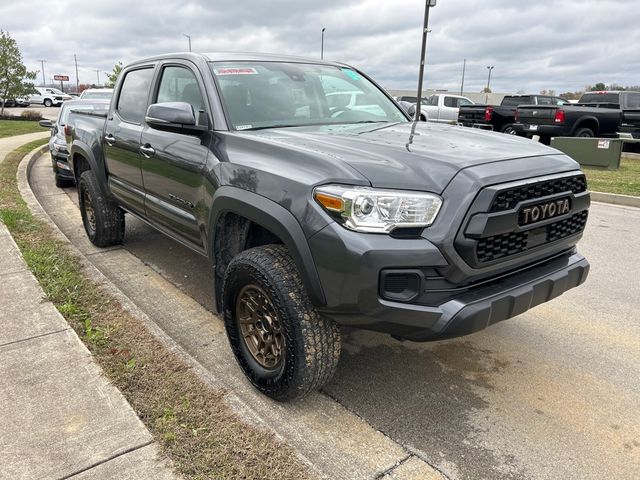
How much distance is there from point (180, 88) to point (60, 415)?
2.38 metres

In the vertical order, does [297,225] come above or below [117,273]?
above

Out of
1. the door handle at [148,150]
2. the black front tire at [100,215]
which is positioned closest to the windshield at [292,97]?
the door handle at [148,150]

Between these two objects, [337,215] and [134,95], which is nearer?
[337,215]

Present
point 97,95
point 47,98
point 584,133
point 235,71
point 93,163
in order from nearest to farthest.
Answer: point 235,71 → point 93,163 → point 97,95 → point 584,133 → point 47,98

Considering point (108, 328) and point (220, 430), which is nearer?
point (220, 430)

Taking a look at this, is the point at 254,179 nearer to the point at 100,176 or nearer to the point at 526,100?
the point at 100,176

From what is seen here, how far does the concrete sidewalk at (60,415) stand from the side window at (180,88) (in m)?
1.67

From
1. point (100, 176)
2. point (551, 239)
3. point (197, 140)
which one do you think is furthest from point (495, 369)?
point (100, 176)

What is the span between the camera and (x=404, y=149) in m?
2.59

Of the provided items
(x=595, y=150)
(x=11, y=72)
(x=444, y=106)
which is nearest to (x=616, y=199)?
(x=595, y=150)

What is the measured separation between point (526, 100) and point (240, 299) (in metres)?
19.8

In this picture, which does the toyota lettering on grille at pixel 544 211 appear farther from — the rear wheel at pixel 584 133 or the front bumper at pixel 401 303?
the rear wheel at pixel 584 133

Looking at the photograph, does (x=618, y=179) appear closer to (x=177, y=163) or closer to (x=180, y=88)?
(x=180, y=88)

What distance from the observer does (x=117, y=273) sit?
4.86 metres
